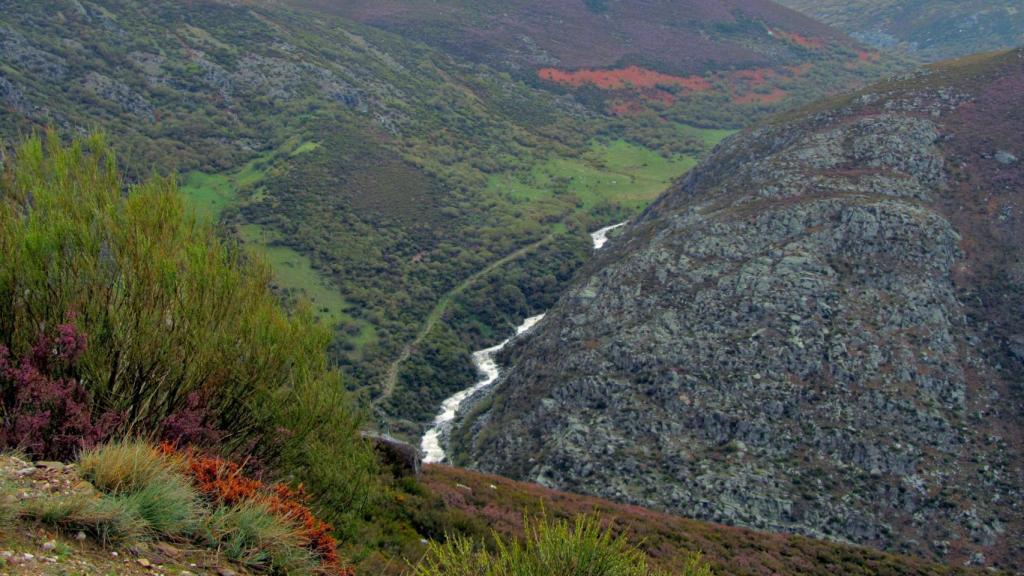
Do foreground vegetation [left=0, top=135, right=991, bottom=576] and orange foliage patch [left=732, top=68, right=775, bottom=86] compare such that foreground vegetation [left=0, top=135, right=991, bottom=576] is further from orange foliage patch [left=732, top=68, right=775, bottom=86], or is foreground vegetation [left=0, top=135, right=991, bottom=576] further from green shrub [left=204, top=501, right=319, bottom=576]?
orange foliage patch [left=732, top=68, right=775, bottom=86]

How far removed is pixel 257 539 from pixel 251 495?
0.75 metres

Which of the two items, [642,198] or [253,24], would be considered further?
[253,24]

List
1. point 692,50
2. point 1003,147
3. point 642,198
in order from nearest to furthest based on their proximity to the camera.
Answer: point 1003,147 < point 642,198 < point 692,50

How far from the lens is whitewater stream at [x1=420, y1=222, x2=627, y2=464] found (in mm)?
45125

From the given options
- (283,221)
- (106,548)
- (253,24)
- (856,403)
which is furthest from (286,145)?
(106,548)

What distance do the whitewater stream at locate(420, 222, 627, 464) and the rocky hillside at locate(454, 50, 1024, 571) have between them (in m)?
2.09

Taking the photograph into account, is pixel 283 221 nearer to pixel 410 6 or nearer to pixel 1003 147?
pixel 1003 147

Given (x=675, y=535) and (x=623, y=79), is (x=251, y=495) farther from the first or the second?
(x=623, y=79)

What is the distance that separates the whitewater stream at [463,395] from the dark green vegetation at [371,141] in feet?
3.85

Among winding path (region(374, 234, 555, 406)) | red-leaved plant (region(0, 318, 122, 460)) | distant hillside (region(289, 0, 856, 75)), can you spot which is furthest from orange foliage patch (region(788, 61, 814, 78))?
red-leaved plant (region(0, 318, 122, 460))

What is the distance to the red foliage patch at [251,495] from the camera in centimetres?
966

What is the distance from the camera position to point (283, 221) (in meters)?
67.4

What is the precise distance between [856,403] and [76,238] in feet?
114

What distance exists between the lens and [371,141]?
8488cm
